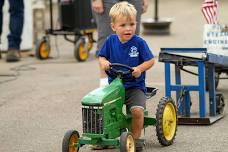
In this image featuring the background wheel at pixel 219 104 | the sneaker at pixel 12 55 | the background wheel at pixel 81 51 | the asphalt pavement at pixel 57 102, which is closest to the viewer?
the asphalt pavement at pixel 57 102

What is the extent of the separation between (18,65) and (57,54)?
4.72 feet

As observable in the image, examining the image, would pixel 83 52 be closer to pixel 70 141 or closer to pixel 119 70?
pixel 119 70

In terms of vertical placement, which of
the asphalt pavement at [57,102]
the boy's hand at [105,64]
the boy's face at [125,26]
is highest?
the boy's face at [125,26]

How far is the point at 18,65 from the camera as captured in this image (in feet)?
33.8

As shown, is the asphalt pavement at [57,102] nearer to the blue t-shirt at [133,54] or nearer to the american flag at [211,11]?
the blue t-shirt at [133,54]

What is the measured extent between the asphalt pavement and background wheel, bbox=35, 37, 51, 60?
9 cm

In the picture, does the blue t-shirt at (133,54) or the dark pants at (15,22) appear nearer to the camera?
the blue t-shirt at (133,54)

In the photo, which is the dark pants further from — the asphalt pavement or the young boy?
the young boy

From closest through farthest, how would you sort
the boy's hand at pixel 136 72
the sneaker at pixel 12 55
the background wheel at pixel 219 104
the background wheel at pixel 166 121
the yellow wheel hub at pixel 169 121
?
the boy's hand at pixel 136 72 < the background wheel at pixel 166 121 < the yellow wheel hub at pixel 169 121 < the background wheel at pixel 219 104 < the sneaker at pixel 12 55

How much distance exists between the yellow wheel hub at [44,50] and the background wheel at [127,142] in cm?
599

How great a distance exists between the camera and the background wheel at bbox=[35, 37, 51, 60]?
10.9 meters

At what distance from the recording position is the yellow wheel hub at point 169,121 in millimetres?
5574

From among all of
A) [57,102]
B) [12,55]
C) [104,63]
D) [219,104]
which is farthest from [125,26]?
[12,55]

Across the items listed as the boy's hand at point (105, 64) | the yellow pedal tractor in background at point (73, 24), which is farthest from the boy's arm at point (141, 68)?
the yellow pedal tractor in background at point (73, 24)
